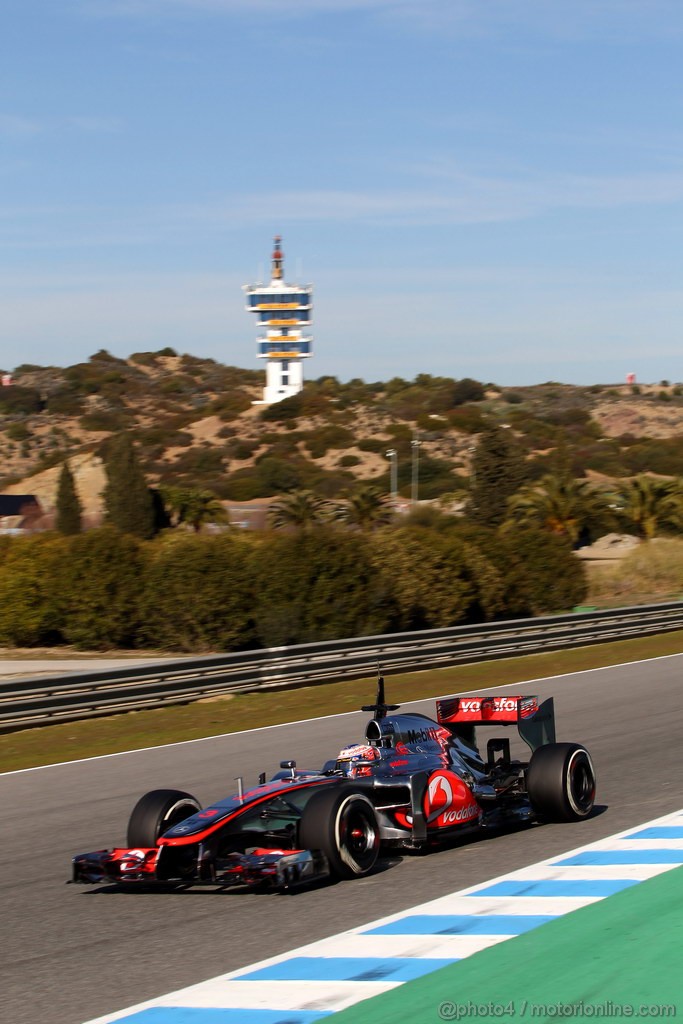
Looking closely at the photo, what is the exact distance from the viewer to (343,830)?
26.1ft

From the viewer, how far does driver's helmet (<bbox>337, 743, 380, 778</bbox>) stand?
891 centimetres

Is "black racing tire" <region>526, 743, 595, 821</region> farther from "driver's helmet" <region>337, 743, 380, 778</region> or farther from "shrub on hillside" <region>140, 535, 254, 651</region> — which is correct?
"shrub on hillside" <region>140, 535, 254, 651</region>

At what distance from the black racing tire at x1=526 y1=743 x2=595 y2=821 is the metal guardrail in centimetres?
1026

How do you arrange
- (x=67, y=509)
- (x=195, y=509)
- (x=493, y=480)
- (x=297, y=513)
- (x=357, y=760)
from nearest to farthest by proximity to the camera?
(x=357, y=760)
(x=297, y=513)
(x=493, y=480)
(x=195, y=509)
(x=67, y=509)

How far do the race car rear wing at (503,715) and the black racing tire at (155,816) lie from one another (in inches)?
96.6

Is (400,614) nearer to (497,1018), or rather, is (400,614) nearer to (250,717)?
(250,717)

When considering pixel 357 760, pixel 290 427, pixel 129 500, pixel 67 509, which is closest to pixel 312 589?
pixel 357 760

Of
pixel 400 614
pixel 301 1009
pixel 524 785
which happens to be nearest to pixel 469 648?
pixel 400 614

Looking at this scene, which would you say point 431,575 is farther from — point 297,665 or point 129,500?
point 129,500

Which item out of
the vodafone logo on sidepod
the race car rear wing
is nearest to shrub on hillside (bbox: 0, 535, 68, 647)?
the race car rear wing

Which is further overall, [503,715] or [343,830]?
[503,715]

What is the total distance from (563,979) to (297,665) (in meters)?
16.2

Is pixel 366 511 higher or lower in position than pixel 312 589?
higher

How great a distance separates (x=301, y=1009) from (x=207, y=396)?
141 m
